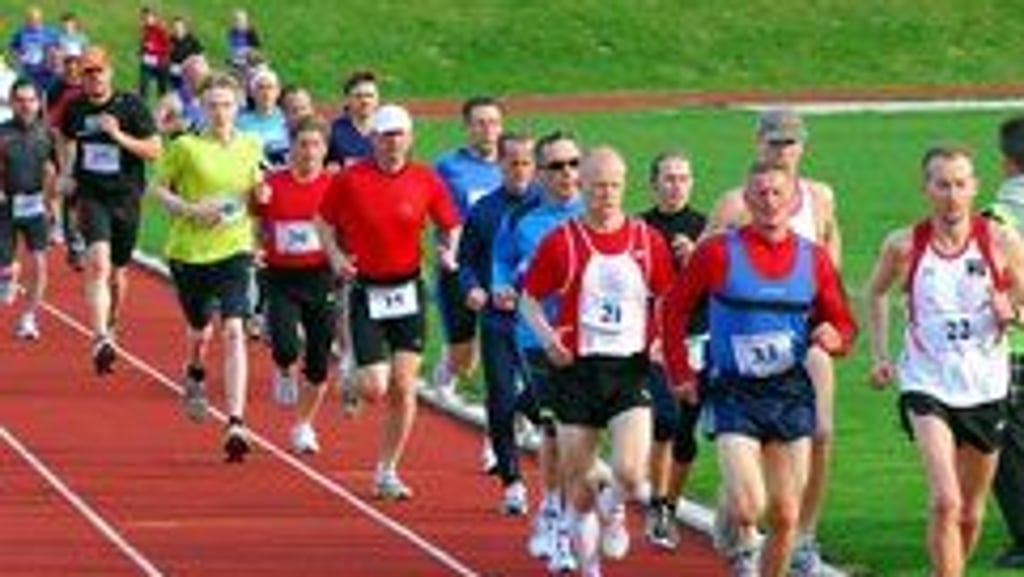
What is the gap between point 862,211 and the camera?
3591cm

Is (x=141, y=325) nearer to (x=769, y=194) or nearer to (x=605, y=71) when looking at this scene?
(x=769, y=194)

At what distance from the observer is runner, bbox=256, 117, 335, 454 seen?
64.1 feet

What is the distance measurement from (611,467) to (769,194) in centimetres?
183

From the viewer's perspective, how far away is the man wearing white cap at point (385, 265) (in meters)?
17.5

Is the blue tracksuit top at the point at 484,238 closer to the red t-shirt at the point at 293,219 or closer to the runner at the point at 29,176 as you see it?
the red t-shirt at the point at 293,219

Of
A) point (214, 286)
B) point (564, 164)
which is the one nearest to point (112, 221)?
point (214, 286)

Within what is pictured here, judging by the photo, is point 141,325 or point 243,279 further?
point 141,325

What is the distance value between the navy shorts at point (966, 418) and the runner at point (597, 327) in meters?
1.30

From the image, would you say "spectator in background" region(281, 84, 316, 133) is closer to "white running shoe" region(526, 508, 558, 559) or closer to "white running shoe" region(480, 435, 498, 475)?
"white running shoe" region(480, 435, 498, 475)

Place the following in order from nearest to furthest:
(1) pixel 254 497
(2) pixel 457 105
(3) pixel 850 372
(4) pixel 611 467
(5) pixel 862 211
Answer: (4) pixel 611 467, (1) pixel 254 497, (3) pixel 850 372, (5) pixel 862 211, (2) pixel 457 105

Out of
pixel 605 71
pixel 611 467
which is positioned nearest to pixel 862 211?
pixel 611 467

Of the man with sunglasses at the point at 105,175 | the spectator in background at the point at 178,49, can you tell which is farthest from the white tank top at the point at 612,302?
the spectator in background at the point at 178,49

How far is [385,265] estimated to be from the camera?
57.5 feet

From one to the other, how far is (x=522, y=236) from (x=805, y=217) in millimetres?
1544
